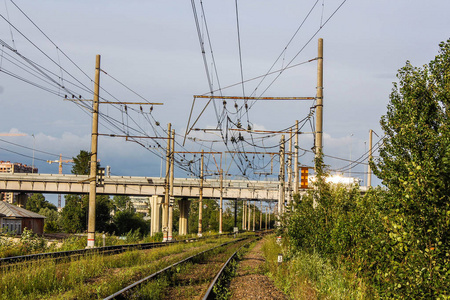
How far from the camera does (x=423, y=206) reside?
9.30 meters

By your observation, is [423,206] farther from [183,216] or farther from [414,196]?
[183,216]

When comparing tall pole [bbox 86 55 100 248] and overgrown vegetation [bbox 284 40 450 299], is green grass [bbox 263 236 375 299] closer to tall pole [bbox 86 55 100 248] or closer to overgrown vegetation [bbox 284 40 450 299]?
overgrown vegetation [bbox 284 40 450 299]

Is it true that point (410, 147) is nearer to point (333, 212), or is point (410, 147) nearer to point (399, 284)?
point (399, 284)

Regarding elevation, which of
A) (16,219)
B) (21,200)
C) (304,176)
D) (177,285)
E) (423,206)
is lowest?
(16,219)

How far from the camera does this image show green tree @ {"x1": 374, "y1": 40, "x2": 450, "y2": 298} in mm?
9078

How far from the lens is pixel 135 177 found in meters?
94.1

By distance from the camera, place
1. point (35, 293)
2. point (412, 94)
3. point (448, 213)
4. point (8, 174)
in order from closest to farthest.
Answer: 1. point (448, 213)
2. point (412, 94)
3. point (35, 293)
4. point (8, 174)

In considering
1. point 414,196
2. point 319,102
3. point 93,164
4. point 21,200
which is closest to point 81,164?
point 21,200

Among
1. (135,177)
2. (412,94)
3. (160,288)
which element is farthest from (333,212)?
(135,177)

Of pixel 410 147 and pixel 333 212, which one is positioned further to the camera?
pixel 333 212

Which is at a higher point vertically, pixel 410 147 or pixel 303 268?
pixel 410 147

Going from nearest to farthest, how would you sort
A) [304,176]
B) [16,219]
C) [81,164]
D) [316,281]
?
[316,281] → [304,176] → [16,219] → [81,164]

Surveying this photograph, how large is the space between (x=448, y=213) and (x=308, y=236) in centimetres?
1355

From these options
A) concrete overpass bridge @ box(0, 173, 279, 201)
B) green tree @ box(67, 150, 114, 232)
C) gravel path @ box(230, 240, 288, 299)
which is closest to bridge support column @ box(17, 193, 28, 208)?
concrete overpass bridge @ box(0, 173, 279, 201)
